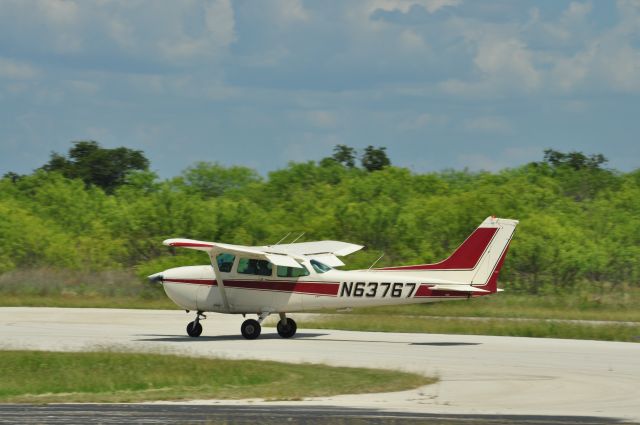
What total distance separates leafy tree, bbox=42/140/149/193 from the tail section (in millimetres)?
70741

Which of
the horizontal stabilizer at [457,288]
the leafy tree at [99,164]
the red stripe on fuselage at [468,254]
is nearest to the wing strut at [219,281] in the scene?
the red stripe on fuselage at [468,254]

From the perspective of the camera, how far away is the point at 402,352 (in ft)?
76.9

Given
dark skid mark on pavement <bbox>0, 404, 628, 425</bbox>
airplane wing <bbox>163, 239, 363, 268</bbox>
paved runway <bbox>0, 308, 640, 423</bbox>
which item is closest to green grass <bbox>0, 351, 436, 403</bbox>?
paved runway <bbox>0, 308, 640, 423</bbox>

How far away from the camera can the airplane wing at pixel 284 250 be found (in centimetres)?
2453

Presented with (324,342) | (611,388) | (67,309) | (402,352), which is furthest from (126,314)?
(611,388)

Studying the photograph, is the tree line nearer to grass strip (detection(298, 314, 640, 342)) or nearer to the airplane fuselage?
grass strip (detection(298, 314, 640, 342))

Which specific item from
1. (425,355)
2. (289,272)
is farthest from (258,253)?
(425,355)

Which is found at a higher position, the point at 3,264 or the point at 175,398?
the point at 3,264

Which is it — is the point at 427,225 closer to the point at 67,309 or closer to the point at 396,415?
the point at 67,309

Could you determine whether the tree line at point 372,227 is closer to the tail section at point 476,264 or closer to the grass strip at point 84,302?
the grass strip at point 84,302

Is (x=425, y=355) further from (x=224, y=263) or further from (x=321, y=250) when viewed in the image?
(x=321, y=250)

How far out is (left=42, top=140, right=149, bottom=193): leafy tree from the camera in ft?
307

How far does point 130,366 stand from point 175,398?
3.61 meters

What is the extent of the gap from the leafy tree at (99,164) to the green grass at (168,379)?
72.8 metres
